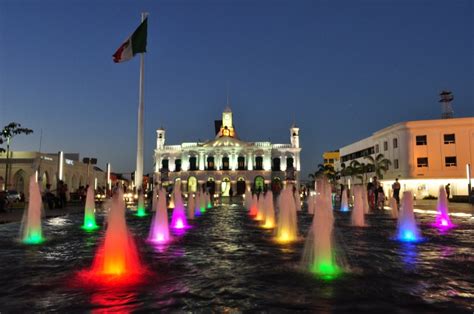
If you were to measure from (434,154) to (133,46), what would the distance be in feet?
112

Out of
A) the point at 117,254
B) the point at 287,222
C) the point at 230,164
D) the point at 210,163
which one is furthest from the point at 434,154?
the point at 210,163

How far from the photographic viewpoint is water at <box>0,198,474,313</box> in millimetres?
4336

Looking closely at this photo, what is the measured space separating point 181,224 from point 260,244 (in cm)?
559

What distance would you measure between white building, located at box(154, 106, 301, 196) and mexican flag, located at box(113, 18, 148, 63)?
163 feet

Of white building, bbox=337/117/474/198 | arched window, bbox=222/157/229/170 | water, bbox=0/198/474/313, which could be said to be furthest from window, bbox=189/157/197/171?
water, bbox=0/198/474/313

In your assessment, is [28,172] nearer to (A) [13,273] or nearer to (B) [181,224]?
(B) [181,224]

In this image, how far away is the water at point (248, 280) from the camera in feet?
14.2

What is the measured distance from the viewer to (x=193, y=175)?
259ft

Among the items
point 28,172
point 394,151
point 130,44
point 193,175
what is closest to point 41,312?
point 130,44

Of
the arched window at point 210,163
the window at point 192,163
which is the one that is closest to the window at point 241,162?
the arched window at point 210,163

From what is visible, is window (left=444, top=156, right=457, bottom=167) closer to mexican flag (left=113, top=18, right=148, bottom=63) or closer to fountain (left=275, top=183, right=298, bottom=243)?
mexican flag (left=113, top=18, right=148, bottom=63)

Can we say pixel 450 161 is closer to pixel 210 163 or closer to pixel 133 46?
pixel 133 46

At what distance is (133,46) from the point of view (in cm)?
2845

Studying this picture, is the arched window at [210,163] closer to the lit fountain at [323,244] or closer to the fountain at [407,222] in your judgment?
the fountain at [407,222]
